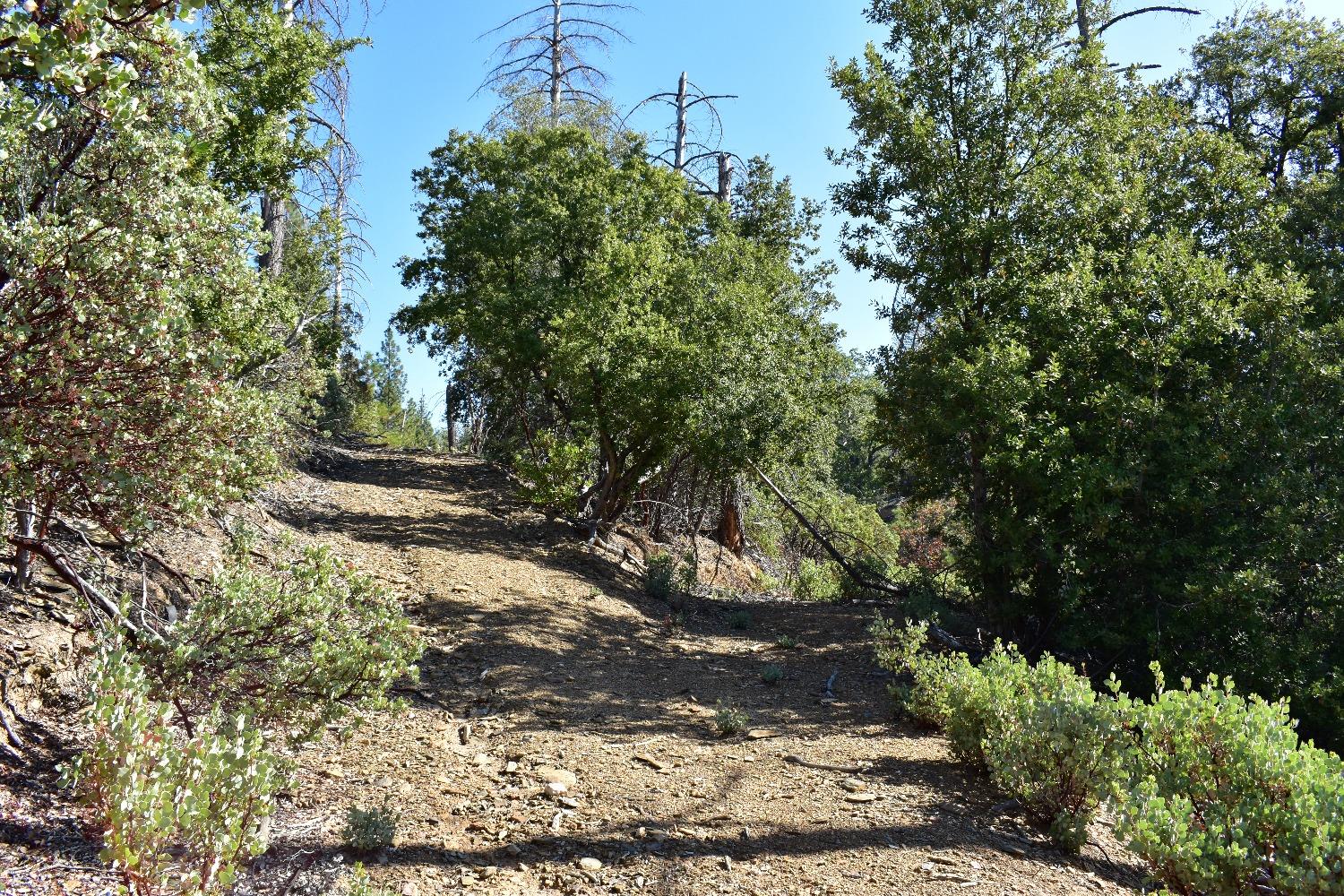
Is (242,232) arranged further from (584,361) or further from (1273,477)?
(1273,477)

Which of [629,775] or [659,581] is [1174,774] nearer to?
[629,775]

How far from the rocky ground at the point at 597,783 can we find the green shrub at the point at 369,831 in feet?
0.22

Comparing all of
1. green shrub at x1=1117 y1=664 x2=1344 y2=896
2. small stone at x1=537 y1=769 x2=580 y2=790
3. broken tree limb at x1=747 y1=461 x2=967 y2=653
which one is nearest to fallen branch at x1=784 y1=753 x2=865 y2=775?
small stone at x1=537 y1=769 x2=580 y2=790

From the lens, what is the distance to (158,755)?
2.45 metres

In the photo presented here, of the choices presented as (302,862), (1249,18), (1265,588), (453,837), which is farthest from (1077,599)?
(1249,18)

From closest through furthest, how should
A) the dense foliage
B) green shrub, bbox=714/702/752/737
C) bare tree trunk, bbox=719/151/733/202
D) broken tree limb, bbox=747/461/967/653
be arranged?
green shrub, bbox=714/702/752/737 → the dense foliage → broken tree limb, bbox=747/461/967/653 → bare tree trunk, bbox=719/151/733/202

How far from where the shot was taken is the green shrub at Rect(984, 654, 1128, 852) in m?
3.92

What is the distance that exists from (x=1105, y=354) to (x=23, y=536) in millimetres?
7939

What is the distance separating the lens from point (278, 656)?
3.46 m

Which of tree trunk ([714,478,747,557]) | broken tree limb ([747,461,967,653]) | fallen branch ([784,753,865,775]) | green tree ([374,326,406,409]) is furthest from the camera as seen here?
green tree ([374,326,406,409])

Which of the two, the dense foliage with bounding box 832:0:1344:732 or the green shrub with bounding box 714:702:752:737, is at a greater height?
the dense foliage with bounding box 832:0:1344:732

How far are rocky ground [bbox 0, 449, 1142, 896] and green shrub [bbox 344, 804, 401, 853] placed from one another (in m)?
0.07

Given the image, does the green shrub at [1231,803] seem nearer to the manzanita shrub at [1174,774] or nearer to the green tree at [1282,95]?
the manzanita shrub at [1174,774]

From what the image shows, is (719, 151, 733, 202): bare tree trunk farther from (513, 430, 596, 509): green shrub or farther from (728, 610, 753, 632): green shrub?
(728, 610, 753, 632): green shrub
